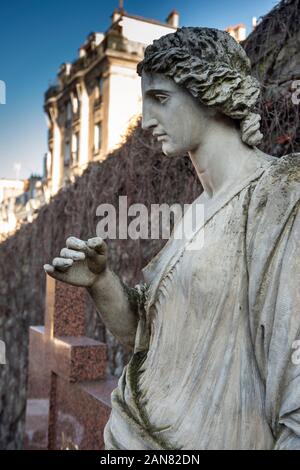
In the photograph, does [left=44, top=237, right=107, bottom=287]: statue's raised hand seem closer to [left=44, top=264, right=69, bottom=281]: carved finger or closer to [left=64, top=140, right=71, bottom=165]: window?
[left=44, top=264, right=69, bottom=281]: carved finger

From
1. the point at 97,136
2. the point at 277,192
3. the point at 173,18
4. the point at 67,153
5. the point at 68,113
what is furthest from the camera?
the point at 67,153

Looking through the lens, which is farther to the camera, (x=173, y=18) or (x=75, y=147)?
(x=75, y=147)

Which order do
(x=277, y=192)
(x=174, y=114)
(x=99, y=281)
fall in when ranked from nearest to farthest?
(x=277, y=192) < (x=174, y=114) < (x=99, y=281)

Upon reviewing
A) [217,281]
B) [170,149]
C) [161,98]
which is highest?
[161,98]

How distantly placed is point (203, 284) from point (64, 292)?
10.3 ft

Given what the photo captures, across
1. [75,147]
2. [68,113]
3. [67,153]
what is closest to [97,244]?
[75,147]

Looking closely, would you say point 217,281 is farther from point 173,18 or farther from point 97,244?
point 173,18

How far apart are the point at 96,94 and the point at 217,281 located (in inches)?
764

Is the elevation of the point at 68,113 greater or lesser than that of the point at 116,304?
greater

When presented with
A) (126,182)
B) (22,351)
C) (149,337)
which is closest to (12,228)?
(22,351)

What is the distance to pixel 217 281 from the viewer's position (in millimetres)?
1030

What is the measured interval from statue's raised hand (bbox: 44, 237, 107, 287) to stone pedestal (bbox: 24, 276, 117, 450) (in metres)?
1.98

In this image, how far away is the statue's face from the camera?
1.11 metres

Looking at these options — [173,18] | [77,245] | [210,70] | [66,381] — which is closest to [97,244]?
[77,245]
